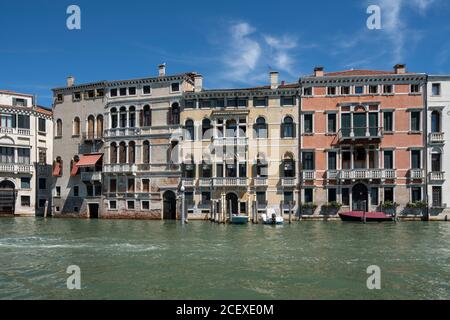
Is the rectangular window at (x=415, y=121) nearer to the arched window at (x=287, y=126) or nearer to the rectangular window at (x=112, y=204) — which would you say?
the arched window at (x=287, y=126)

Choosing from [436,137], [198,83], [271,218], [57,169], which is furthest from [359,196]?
[57,169]

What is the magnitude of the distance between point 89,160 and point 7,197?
6821mm

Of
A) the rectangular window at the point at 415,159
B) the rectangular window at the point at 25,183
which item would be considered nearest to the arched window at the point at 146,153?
the rectangular window at the point at 25,183

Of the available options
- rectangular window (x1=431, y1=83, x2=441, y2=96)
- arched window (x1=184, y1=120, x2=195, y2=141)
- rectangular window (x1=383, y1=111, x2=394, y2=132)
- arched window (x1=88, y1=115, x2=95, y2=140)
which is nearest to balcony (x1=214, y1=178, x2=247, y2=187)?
arched window (x1=184, y1=120, x2=195, y2=141)

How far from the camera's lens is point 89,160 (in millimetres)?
28781

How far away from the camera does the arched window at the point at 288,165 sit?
2606cm

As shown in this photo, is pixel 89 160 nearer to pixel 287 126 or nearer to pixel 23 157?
pixel 23 157

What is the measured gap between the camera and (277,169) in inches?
1030

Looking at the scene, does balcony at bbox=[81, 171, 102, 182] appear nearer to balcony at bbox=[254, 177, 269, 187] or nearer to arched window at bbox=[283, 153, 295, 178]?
balcony at bbox=[254, 177, 269, 187]

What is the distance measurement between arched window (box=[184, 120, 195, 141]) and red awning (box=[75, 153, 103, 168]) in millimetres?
6383

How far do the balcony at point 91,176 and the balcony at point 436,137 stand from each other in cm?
2077

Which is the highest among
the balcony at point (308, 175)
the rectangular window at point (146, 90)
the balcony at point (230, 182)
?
the rectangular window at point (146, 90)
